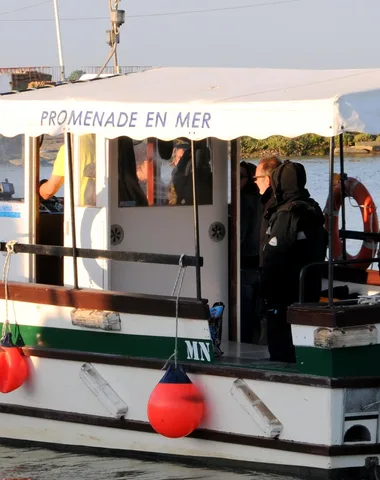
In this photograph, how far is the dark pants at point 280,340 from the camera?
8.02 meters

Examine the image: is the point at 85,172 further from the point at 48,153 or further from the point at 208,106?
the point at 208,106

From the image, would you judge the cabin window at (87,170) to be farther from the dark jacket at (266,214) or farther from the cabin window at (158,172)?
the dark jacket at (266,214)

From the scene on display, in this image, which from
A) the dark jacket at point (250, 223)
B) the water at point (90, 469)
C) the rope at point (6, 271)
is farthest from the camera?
the dark jacket at point (250, 223)

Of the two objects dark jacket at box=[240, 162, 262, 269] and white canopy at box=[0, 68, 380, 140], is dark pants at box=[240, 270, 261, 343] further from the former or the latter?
white canopy at box=[0, 68, 380, 140]

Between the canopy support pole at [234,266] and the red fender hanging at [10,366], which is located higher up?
the canopy support pole at [234,266]

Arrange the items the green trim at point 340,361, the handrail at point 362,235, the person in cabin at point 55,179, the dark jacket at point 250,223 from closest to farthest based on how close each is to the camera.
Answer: the green trim at point 340,361 < the person in cabin at point 55,179 < the dark jacket at point 250,223 < the handrail at point 362,235

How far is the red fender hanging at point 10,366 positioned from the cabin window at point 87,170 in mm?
1080

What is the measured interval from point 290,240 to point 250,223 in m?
1.44

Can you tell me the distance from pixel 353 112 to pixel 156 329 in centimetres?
195

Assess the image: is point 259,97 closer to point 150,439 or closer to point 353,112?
point 353,112

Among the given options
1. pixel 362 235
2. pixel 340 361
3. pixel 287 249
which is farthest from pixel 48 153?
pixel 340 361

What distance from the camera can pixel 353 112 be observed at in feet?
23.0

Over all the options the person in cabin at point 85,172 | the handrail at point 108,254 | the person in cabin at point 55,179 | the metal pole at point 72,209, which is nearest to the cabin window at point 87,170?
the person in cabin at point 85,172

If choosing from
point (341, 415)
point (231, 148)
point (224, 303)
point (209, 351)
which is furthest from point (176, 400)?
point (231, 148)
